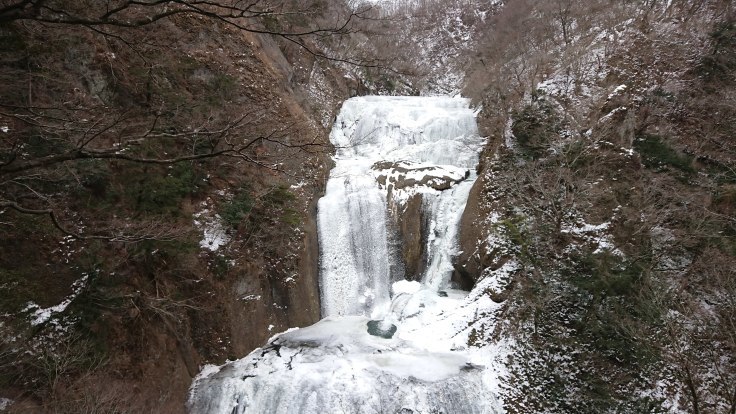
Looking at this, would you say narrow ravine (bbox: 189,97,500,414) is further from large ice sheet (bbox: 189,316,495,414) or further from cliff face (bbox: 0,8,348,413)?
cliff face (bbox: 0,8,348,413)

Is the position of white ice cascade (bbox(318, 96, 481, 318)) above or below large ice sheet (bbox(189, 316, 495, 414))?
above

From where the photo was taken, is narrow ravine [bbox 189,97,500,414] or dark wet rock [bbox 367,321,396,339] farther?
dark wet rock [bbox 367,321,396,339]

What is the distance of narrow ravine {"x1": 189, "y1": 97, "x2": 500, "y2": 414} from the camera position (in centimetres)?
820

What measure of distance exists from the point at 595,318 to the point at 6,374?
1149cm

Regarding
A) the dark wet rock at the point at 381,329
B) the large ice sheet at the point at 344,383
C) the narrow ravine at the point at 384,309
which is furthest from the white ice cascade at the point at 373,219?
the large ice sheet at the point at 344,383

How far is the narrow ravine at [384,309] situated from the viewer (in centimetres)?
820

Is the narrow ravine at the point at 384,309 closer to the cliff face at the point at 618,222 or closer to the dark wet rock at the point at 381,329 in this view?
the dark wet rock at the point at 381,329

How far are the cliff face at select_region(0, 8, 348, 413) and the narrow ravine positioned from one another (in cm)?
94

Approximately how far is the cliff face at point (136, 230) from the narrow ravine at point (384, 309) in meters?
0.94

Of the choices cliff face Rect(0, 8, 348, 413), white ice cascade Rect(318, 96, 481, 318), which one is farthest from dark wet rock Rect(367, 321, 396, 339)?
cliff face Rect(0, 8, 348, 413)

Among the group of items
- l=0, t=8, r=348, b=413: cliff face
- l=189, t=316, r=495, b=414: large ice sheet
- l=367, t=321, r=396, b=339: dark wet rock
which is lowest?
l=189, t=316, r=495, b=414: large ice sheet

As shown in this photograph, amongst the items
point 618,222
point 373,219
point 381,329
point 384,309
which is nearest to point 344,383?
point 381,329

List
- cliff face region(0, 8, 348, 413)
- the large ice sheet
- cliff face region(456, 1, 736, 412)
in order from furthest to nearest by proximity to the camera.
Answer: cliff face region(456, 1, 736, 412), the large ice sheet, cliff face region(0, 8, 348, 413)

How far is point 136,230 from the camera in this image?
766 cm
